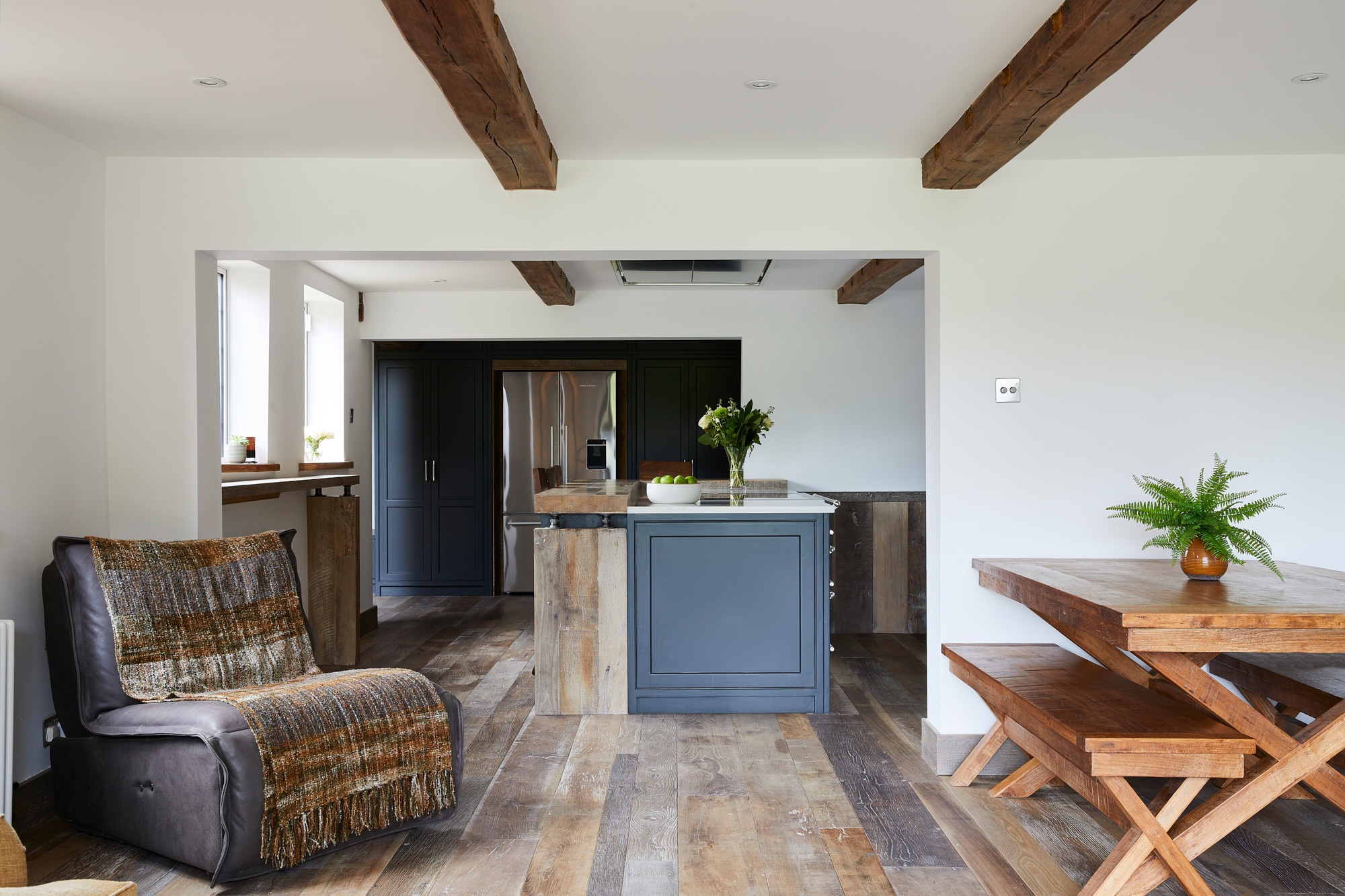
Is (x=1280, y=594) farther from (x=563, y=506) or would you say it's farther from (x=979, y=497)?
(x=563, y=506)

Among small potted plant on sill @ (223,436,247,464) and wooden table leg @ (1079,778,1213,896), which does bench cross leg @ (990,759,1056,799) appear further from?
small potted plant on sill @ (223,436,247,464)

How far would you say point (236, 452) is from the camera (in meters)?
4.20

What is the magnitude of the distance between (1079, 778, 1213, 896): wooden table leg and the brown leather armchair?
1.84m

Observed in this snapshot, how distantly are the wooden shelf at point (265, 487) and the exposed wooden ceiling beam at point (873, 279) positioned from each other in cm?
318

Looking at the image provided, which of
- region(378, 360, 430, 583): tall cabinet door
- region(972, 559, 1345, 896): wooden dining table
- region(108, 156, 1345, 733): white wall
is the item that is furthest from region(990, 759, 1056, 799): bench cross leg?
region(378, 360, 430, 583): tall cabinet door

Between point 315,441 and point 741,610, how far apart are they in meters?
2.88

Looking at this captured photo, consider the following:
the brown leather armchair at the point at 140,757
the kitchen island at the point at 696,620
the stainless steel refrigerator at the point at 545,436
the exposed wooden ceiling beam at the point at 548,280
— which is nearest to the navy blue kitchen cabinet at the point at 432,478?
the stainless steel refrigerator at the point at 545,436

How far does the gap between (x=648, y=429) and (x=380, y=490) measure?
7.27 ft

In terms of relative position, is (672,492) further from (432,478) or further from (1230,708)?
(432,478)

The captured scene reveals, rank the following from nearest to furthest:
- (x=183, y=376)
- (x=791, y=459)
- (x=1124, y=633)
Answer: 1. (x=1124, y=633)
2. (x=183, y=376)
3. (x=791, y=459)

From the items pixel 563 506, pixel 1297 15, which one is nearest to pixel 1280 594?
pixel 1297 15

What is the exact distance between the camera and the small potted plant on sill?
419 centimetres

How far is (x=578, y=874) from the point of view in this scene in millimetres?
2322

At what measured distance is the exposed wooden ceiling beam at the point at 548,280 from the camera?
4711 mm
